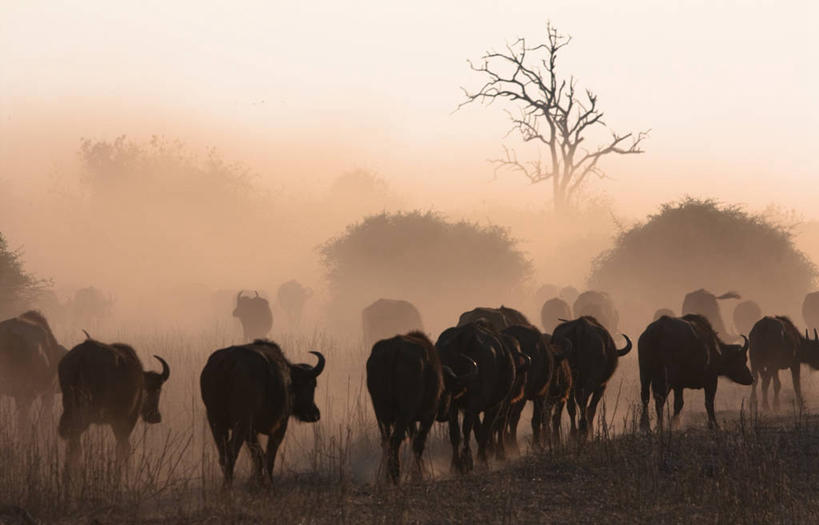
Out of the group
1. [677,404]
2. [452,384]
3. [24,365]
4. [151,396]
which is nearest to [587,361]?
[677,404]

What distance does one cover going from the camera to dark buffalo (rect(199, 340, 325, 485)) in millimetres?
10453

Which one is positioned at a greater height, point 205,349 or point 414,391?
point 205,349

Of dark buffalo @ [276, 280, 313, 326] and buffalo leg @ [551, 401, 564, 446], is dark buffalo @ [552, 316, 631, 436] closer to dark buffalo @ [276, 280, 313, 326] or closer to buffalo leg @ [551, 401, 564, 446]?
buffalo leg @ [551, 401, 564, 446]

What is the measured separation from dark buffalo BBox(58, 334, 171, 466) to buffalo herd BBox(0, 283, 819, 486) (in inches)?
0.5

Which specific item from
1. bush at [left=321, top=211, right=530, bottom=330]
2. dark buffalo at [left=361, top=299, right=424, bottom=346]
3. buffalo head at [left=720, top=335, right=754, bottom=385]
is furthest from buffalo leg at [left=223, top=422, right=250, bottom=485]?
bush at [left=321, top=211, right=530, bottom=330]

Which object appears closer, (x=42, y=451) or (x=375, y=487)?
(x=375, y=487)

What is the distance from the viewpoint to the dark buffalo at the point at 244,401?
1045 centimetres

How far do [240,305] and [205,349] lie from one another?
4149 mm

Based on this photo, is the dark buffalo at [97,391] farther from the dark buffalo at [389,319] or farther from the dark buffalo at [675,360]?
the dark buffalo at [389,319]

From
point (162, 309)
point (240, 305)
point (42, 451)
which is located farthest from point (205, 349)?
point (162, 309)

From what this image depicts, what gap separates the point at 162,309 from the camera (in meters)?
65.0

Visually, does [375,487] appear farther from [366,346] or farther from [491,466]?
[366,346]

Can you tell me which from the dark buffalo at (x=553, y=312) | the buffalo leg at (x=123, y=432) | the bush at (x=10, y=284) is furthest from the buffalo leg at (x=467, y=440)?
the dark buffalo at (x=553, y=312)

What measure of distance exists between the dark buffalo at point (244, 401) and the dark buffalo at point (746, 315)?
23.4 metres
